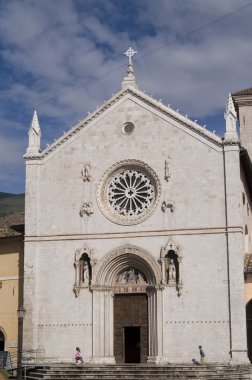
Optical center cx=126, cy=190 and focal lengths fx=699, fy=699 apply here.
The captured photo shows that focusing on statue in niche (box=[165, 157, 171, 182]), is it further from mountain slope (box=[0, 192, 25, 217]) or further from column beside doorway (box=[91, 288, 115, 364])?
mountain slope (box=[0, 192, 25, 217])

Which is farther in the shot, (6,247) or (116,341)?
(6,247)

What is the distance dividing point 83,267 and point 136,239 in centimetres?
306

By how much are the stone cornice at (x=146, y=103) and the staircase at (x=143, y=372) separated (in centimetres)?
1064

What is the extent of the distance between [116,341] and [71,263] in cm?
442

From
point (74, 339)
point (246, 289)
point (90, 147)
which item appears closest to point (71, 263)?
point (74, 339)

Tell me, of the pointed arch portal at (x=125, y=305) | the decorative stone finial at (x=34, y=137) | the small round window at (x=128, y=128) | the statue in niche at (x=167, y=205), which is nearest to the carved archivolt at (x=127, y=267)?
the pointed arch portal at (x=125, y=305)

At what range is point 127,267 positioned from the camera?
114 feet

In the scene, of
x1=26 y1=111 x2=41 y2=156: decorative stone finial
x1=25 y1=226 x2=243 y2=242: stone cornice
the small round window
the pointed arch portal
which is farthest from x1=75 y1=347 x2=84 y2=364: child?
the small round window

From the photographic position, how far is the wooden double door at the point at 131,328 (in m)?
33.8

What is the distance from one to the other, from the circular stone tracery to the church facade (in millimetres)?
58

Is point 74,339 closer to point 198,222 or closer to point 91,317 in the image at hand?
point 91,317

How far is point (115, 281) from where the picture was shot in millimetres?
34906

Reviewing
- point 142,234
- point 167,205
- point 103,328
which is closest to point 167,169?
point 167,205

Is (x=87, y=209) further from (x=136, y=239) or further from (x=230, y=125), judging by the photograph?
(x=230, y=125)
